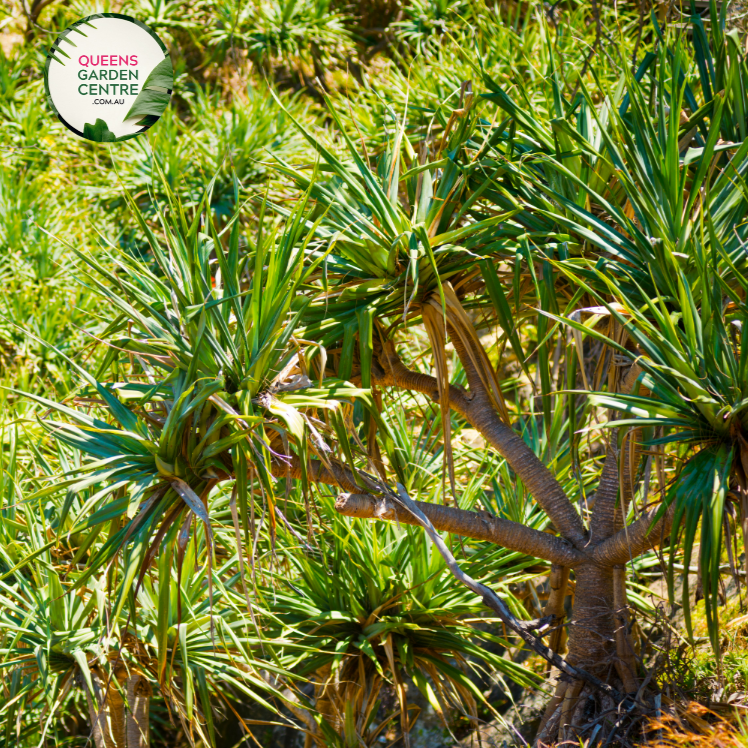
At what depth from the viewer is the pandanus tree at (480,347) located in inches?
69.9

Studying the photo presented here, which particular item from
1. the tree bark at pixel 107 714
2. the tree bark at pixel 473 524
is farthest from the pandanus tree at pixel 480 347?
the tree bark at pixel 107 714

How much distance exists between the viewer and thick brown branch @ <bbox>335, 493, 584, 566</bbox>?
7.26 ft

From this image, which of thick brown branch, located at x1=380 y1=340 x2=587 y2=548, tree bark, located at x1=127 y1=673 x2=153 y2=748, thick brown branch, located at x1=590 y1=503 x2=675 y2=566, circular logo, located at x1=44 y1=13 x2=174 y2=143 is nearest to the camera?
thick brown branch, located at x1=590 y1=503 x2=675 y2=566

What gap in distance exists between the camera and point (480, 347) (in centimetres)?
235

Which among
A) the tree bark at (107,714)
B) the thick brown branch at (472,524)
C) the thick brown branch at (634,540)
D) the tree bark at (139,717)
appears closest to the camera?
the thick brown branch at (634,540)

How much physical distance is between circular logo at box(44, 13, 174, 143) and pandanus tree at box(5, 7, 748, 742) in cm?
198

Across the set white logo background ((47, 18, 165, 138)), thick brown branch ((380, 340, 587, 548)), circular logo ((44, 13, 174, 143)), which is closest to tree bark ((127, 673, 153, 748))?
thick brown branch ((380, 340, 587, 548))

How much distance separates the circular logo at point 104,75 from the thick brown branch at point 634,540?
3.01m

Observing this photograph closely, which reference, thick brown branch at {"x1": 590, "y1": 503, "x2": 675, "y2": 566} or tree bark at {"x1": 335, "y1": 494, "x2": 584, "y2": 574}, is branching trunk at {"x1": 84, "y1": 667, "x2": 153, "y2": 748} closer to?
tree bark at {"x1": 335, "y1": 494, "x2": 584, "y2": 574}

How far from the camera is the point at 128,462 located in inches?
77.9

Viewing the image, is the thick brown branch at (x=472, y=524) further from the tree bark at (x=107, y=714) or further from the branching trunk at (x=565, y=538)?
the tree bark at (x=107, y=714)

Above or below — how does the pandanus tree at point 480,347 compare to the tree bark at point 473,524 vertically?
above

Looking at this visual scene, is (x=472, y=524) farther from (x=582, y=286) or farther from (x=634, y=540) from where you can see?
(x=582, y=286)

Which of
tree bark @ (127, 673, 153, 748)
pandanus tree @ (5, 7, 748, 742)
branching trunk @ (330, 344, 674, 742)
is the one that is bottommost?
tree bark @ (127, 673, 153, 748)
